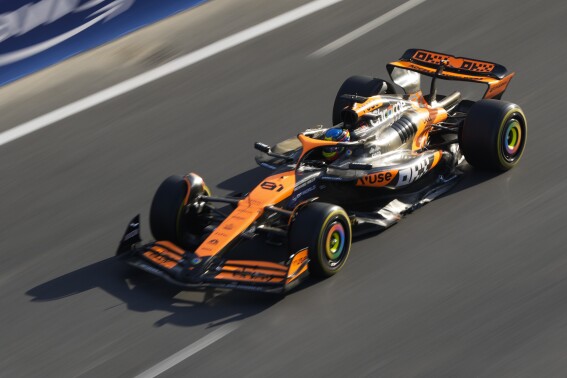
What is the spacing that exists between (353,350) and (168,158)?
5.05 metres

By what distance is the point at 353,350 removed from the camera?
8.81 m

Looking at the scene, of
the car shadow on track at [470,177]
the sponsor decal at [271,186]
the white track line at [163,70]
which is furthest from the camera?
the white track line at [163,70]

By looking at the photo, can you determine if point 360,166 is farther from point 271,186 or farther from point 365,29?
point 365,29

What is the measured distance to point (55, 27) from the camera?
15.2 m

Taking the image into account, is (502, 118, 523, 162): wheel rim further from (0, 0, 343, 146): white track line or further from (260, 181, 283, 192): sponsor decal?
(0, 0, 343, 146): white track line

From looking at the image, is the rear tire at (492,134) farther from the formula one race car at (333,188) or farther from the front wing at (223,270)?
the front wing at (223,270)

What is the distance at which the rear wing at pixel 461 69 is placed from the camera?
473 inches

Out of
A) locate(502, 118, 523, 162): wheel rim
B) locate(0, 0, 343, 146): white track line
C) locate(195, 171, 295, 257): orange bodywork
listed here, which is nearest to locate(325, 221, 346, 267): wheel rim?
locate(195, 171, 295, 257): orange bodywork

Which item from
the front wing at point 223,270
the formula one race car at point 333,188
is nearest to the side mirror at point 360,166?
the formula one race car at point 333,188

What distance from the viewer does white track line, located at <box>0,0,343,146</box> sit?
14.4 metres

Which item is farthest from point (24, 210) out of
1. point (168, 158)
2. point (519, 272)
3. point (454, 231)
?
point (519, 272)

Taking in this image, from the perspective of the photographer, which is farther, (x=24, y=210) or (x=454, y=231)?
(x=24, y=210)

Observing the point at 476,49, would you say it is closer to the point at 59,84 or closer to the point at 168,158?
the point at 168,158

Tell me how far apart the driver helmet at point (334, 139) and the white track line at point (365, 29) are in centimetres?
446
